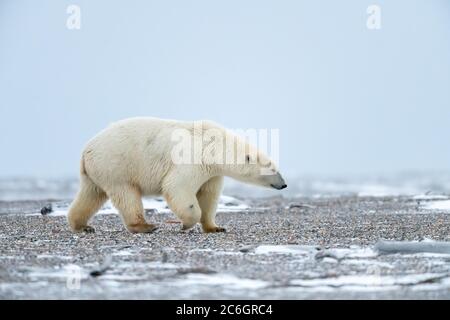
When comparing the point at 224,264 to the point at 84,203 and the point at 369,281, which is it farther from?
the point at 84,203

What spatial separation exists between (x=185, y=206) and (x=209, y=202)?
2.50 feet

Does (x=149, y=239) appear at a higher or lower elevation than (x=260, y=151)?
lower

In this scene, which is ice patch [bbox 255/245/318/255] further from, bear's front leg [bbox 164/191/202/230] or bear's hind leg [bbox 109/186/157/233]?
bear's hind leg [bbox 109/186/157/233]

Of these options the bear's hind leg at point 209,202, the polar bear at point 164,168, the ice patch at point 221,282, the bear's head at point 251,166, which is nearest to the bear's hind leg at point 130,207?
the polar bear at point 164,168

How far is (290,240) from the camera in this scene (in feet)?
40.2

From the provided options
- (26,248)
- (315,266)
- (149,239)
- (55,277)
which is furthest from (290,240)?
(55,277)

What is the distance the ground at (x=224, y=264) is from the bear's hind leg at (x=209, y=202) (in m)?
0.36

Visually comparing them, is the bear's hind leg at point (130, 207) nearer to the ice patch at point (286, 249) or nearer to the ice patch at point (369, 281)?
the ice patch at point (286, 249)

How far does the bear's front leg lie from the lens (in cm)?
1346

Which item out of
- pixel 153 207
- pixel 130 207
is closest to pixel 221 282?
pixel 130 207
